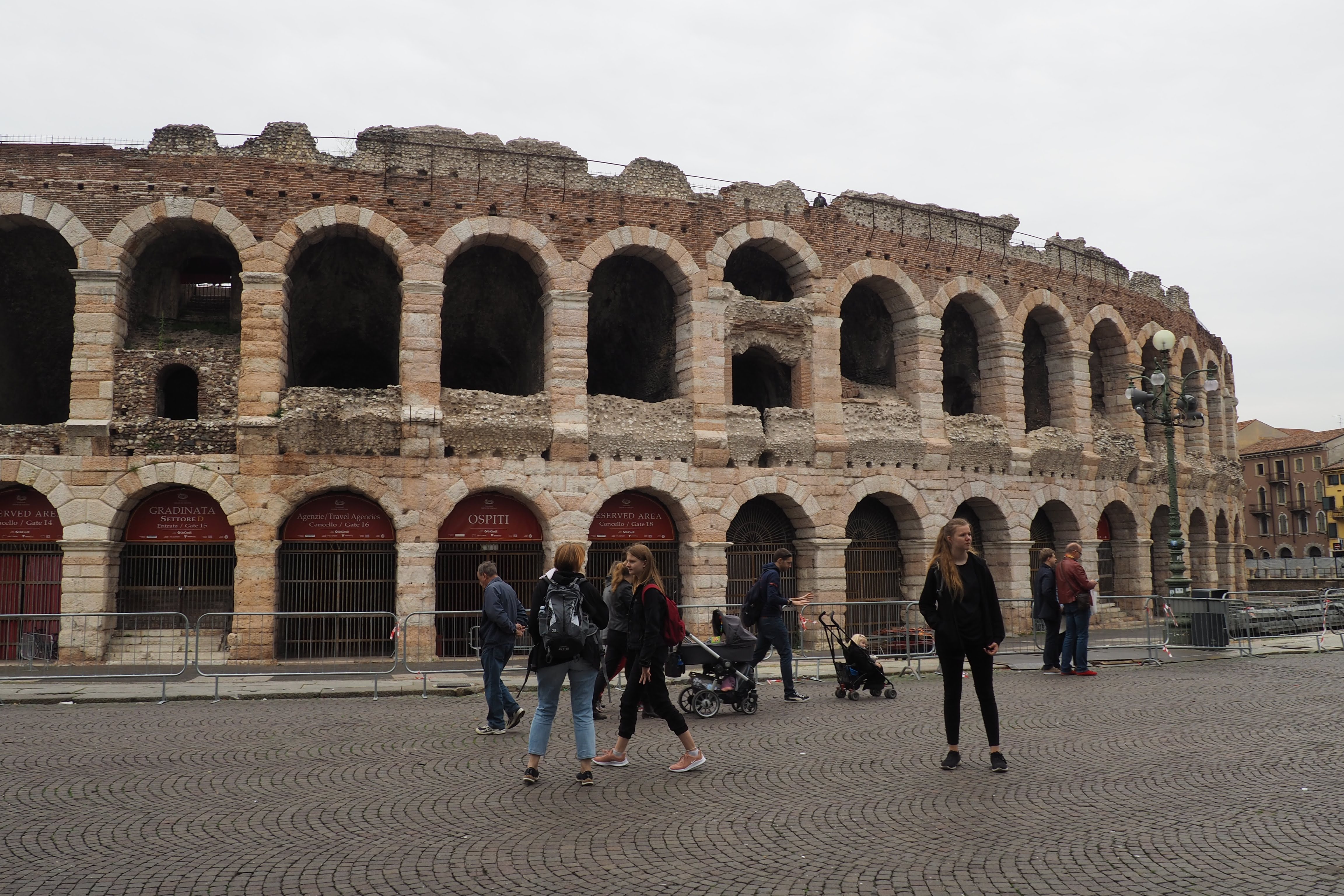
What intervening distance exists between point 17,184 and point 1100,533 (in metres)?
26.7

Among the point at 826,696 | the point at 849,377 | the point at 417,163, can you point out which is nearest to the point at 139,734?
the point at 826,696

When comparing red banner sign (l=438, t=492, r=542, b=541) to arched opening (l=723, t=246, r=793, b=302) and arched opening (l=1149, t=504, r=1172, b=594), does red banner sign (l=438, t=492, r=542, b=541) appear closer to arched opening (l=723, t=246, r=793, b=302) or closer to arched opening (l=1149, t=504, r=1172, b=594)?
arched opening (l=723, t=246, r=793, b=302)

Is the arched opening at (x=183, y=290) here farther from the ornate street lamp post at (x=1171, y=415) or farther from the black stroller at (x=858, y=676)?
the ornate street lamp post at (x=1171, y=415)

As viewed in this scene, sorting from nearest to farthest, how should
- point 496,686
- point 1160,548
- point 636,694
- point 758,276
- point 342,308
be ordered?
1. point 636,694
2. point 496,686
3. point 342,308
4. point 758,276
5. point 1160,548

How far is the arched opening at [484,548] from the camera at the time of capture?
18172mm

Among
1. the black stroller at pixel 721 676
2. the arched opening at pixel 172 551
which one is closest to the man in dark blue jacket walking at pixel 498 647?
the black stroller at pixel 721 676

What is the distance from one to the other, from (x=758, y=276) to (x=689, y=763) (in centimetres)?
1691

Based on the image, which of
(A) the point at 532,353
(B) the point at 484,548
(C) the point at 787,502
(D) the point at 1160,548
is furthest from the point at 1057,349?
(B) the point at 484,548

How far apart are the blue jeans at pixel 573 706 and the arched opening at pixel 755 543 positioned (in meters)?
13.3

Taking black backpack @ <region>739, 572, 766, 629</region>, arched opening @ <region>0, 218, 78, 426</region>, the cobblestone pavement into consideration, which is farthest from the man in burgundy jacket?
arched opening @ <region>0, 218, 78, 426</region>

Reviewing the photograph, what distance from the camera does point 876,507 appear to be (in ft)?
71.9

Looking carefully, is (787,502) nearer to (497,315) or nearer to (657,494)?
(657,494)

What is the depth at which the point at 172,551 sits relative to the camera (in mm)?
17344

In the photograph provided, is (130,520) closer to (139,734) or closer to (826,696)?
(139,734)
